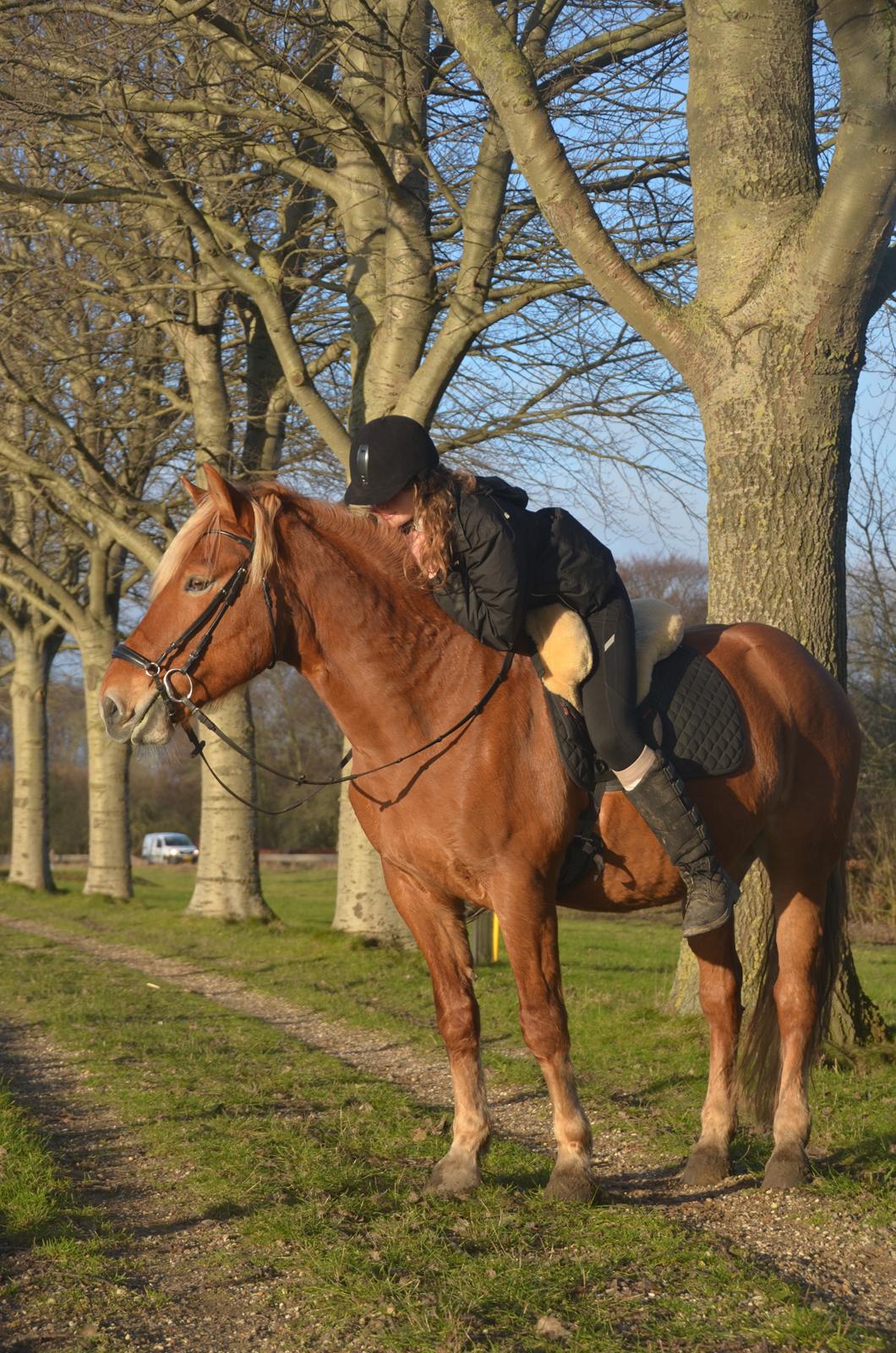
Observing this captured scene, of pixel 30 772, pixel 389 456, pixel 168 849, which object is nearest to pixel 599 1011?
pixel 389 456

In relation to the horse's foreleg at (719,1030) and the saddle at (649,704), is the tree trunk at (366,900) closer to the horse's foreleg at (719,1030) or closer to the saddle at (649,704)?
the horse's foreleg at (719,1030)

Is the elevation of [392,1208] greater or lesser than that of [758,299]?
lesser

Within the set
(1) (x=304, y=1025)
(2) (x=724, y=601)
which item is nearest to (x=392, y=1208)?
(2) (x=724, y=601)

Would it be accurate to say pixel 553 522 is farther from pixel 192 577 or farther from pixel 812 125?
pixel 812 125

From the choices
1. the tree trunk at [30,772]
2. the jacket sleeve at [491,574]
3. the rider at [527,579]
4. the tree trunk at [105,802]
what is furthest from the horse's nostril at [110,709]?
the tree trunk at [30,772]

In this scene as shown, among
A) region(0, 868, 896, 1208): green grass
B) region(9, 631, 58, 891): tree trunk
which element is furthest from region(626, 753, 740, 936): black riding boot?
region(9, 631, 58, 891): tree trunk

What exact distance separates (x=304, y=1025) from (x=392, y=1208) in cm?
436

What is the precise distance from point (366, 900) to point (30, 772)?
13414mm

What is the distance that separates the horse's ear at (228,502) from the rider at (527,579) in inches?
15.1

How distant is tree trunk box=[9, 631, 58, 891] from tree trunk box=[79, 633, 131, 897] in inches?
107

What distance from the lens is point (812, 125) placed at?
267 inches

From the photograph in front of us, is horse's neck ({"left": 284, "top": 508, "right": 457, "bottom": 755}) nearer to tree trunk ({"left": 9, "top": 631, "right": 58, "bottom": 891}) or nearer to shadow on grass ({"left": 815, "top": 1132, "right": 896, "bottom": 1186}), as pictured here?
shadow on grass ({"left": 815, "top": 1132, "right": 896, "bottom": 1186})

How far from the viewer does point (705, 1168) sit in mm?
4676

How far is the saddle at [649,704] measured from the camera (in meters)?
4.40
